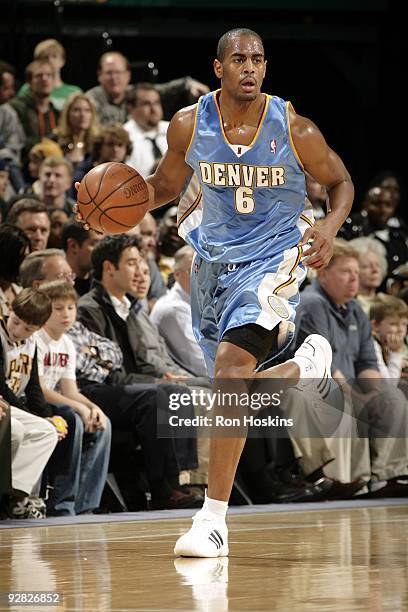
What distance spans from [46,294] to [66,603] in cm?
307

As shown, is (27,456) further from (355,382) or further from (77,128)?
(77,128)

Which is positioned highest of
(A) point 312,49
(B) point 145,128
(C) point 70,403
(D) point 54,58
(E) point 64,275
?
(A) point 312,49

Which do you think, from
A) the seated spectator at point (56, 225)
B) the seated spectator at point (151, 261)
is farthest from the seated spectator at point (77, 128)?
the seated spectator at point (56, 225)

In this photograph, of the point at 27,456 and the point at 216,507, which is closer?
the point at 216,507

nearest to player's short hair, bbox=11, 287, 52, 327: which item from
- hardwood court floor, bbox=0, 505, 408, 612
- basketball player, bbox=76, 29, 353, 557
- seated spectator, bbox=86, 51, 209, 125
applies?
hardwood court floor, bbox=0, 505, 408, 612

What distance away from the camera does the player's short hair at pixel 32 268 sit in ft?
22.0

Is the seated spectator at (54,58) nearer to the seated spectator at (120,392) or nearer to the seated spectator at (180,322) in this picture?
the seated spectator at (180,322)

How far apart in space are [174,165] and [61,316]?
5.95 feet

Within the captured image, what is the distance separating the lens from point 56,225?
791 cm

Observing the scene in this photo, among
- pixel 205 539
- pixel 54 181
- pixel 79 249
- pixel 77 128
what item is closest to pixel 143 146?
pixel 77 128

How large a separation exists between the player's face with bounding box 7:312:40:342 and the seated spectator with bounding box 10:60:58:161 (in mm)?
4051

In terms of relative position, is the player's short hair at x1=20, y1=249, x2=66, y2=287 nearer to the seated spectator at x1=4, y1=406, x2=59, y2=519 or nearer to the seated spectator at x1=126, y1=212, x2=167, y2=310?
the seated spectator at x1=4, y1=406, x2=59, y2=519

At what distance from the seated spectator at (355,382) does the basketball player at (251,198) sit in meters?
2.71

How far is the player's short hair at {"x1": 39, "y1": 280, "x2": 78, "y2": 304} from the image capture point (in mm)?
6301
